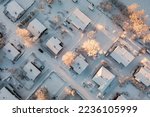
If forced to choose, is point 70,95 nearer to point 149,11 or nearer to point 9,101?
point 9,101

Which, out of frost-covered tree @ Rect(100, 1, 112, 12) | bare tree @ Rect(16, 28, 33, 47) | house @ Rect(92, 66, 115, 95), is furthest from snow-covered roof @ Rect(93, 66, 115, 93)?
bare tree @ Rect(16, 28, 33, 47)

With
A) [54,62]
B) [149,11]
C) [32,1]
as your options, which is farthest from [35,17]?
[149,11]

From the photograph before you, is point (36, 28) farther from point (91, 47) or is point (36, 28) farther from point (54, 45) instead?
point (91, 47)

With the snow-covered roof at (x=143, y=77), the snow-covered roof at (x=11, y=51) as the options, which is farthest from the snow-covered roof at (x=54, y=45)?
the snow-covered roof at (x=143, y=77)

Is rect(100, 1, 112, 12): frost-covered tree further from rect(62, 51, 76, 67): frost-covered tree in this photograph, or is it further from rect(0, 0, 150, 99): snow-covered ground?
rect(62, 51, 76, 67): frost-covered tree

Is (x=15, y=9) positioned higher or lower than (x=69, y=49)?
higher

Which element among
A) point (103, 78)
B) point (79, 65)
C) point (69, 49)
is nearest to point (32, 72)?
point (69, 49)

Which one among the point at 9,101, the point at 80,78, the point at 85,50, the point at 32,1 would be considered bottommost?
the point at 9,101
